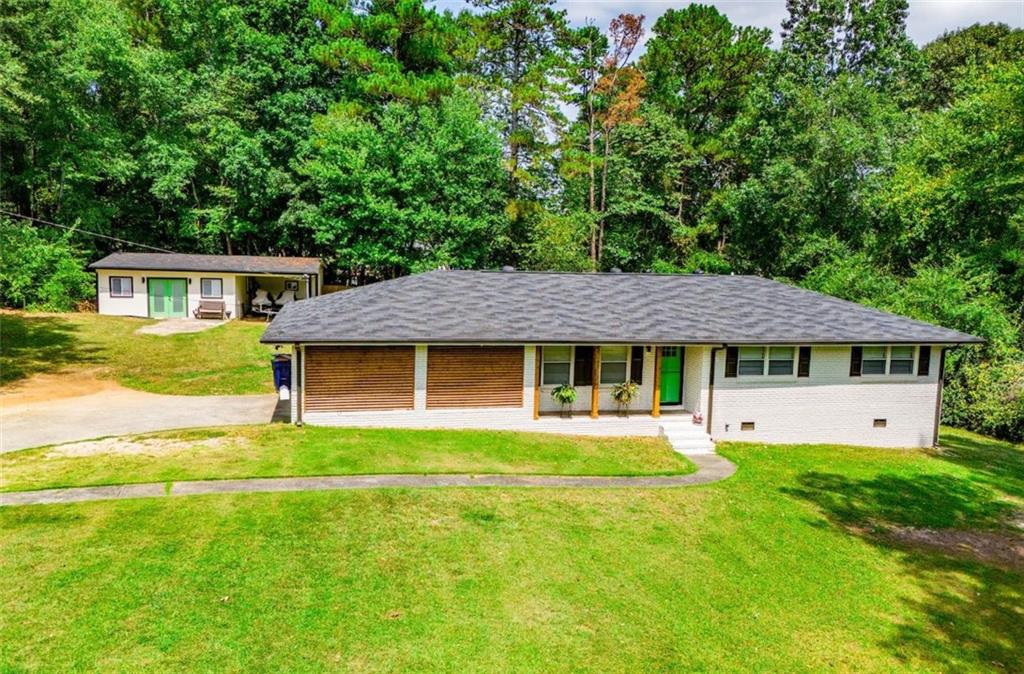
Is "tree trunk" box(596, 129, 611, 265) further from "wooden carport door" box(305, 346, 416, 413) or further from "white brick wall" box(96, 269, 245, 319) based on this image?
"wooden carport door" box(305, 346, 416, 413)

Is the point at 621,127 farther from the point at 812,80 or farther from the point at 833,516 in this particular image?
the point at 833,516

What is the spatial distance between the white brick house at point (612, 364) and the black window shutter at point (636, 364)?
0.03 metres

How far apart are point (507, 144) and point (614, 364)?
22.9 metres

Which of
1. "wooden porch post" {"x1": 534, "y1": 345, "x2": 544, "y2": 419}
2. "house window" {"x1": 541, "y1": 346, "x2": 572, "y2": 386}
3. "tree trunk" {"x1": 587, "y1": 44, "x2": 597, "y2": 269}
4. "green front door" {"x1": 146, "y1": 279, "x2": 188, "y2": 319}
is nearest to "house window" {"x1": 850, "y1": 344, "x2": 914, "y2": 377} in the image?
"house window" {"x1": 541, "y1": 346, "x2": 572, "y2": 386}

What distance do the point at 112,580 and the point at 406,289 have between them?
11633mm

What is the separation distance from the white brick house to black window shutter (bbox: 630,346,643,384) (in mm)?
34

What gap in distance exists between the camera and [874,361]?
660 inches

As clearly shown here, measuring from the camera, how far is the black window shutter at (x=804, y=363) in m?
16.5

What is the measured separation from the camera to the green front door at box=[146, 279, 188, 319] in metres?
30.1

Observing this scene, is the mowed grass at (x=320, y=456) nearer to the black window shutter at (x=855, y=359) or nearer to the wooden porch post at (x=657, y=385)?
the wooden porch post at (x=657, y=385)

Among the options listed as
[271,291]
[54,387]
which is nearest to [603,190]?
[271,291]

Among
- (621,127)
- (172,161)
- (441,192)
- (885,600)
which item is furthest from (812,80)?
(172,161)

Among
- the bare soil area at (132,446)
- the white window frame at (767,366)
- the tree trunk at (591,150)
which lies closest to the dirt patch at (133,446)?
the bare soil area at (132,446)

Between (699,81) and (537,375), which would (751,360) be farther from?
(699,81)
